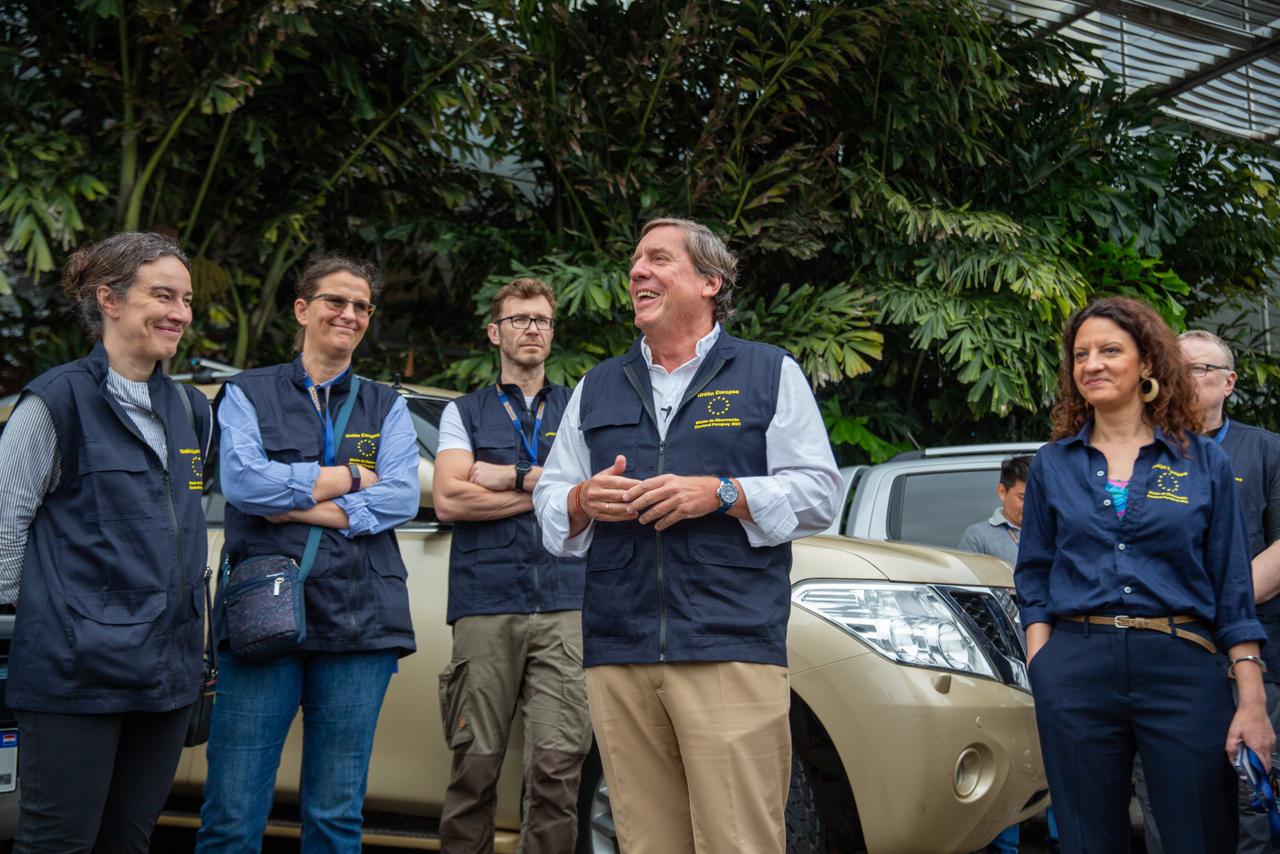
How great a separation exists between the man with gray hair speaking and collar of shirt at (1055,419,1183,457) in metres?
0.70

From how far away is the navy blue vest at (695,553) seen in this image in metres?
2.83

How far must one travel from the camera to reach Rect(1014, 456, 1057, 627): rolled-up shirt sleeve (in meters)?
3.20

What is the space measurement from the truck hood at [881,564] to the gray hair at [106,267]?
6.63 feet

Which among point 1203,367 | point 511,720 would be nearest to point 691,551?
point 511,720

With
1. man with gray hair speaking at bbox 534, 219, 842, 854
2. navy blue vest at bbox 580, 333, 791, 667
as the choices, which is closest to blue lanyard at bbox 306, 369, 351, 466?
man with gray hair speaking at bbox 534, 219, 842, 854

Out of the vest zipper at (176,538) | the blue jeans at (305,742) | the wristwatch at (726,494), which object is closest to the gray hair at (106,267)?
the vest zipper at (176,538)

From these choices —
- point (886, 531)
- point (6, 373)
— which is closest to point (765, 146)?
point (886, 531)

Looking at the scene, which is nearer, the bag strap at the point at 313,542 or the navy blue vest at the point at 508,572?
the bag strap at the point at 313,542

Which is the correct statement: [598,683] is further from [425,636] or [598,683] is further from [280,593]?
[425,636]

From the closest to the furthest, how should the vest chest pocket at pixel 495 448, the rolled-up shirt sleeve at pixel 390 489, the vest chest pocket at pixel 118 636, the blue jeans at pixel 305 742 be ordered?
the vest chest pocket at pixel 118 636
the blue jeans at pixel 305 742
the rolled-up shirt sleeve at pixel 390 489
the vest chest pocket at pixel 495 448

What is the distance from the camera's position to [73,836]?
2.83 metres

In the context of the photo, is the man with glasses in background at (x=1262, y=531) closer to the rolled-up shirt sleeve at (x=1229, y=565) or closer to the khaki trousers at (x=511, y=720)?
the rolled-up shirt sleeve at (x=1229, y=565)

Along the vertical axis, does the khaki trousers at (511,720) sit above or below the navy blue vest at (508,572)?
below

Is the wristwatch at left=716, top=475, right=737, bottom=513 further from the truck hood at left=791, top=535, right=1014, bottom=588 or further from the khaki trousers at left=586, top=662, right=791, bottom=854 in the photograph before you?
the truck hood at left=791, top=535, right=1014, bottom=588
